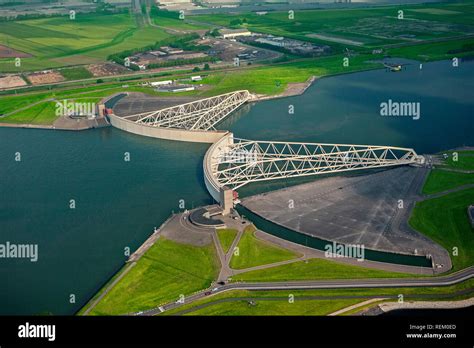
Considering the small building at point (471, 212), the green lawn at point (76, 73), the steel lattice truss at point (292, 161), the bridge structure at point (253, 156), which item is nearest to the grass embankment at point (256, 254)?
the bridge structure at point (253, 156)

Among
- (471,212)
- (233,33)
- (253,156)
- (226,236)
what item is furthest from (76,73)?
(471,212)

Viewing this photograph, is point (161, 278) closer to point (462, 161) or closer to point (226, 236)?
point (226, 236)

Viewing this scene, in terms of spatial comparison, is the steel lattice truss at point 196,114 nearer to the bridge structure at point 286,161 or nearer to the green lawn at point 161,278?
the bridge structure at point 286,161

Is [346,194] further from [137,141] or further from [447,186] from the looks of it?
[137,141]

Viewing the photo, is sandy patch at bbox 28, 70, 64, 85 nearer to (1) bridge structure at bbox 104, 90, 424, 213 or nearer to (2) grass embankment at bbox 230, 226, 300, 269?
(1) bridge structure at bbox 104, 90, 424, 213

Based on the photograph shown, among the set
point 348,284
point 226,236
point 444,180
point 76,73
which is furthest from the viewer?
point 76,73

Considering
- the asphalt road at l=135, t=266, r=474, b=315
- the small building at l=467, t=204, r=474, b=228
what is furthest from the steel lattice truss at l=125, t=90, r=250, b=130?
the asphalt road at l=135, t=266, r=474, b=315

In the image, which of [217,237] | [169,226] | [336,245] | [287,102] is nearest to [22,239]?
[169,226]
